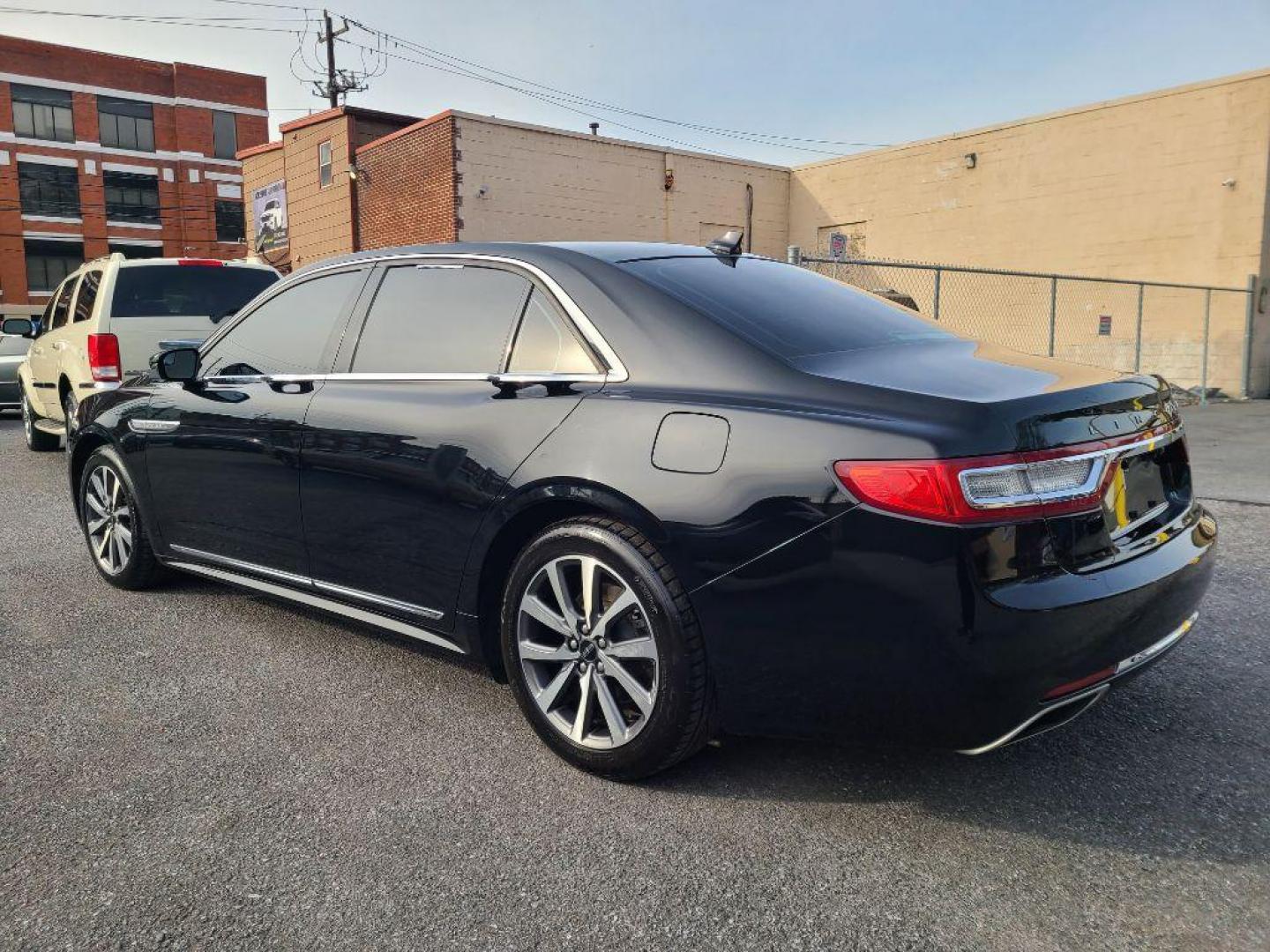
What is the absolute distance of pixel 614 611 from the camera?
2727 millimetres

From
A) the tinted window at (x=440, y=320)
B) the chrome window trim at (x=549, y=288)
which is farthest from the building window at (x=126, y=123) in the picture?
the tinted window at (x=440, y=320)

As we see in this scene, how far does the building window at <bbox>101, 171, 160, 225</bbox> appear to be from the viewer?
4594 centimetres

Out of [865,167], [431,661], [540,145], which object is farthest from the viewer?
[865,167]

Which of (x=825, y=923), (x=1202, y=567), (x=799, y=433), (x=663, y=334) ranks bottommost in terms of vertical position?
(x=825, y=923)

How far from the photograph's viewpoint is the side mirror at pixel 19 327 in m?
9.73

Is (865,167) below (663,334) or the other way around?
the other way around

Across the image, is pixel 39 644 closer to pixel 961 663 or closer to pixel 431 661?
pixel 431 661

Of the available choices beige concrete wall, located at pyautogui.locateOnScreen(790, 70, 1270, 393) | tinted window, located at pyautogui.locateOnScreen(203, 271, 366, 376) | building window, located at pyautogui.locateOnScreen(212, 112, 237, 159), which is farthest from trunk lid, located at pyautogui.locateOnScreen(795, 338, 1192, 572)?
building window, located at pyautogui.locateOnScreen(212, 112, 237, 159)

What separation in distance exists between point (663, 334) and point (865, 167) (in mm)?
23177

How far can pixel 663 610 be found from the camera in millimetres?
2582

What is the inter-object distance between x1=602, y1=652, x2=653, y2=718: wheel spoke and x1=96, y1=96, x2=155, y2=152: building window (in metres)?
52.5

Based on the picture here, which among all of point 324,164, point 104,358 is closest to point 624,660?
point 104,358

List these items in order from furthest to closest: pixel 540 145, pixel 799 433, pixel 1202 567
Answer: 1. pixel 540 145
2. pixel 1202 567
3. pixel 799 433

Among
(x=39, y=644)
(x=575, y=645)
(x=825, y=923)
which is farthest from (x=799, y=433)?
(x=39, y=644)
